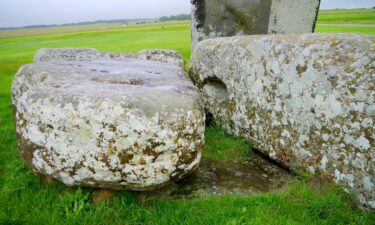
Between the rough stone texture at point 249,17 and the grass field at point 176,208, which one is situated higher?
the rough stone texture at point 249,17

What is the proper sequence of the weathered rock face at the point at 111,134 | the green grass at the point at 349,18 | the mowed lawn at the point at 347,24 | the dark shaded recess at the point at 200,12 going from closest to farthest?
the weathered rock face at the point at 111,134 → the dark shaded recess at the point at 200,12 → the mowed lawn at the point at 347,24 → the green grass at the point at 349,18

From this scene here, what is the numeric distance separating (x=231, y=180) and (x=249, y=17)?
210 inches

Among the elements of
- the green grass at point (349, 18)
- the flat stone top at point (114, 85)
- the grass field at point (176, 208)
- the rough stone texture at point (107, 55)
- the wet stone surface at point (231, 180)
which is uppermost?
A: the flat stone top at point (114, 85)

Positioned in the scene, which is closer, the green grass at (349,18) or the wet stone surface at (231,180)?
the wet stone surface at (231,180)

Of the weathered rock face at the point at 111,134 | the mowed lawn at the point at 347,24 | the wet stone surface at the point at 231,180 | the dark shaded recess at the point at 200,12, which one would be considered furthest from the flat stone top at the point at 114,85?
the mowed lawn at the point at 347,24

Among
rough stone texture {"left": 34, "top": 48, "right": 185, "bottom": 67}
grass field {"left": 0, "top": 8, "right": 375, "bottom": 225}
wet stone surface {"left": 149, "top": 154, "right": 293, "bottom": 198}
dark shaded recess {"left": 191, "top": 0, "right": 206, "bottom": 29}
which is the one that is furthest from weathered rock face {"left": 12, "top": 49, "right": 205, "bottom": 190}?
dark shaded recess {"left": 191, "top": 0, "right": 206, "bottom": 29}

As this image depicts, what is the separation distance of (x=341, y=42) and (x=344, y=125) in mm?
952

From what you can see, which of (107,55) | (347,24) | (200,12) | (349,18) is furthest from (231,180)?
(349,18)

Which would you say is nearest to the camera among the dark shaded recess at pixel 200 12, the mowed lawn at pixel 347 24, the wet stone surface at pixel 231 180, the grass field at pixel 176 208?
the grass field at pixel 176 208

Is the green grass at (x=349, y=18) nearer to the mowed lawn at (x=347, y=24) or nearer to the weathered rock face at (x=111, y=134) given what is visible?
the mowed lawn at (x=347, y=24)

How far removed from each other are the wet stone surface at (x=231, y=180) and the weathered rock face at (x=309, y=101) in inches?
8.7

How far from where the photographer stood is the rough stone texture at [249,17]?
8258mm

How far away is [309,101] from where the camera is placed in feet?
13.2

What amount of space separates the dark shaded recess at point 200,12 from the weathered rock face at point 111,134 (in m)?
4.93
